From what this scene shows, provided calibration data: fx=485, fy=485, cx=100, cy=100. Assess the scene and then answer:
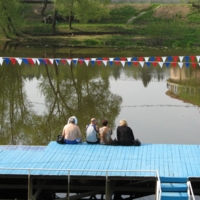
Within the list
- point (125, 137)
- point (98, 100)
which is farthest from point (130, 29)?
point (125, 137)

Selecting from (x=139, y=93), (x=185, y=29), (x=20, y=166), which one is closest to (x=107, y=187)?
(x=20, y=166)

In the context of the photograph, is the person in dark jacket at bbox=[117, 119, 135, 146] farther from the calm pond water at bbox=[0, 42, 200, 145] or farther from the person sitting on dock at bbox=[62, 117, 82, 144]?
the calm pond water at bbox=[0, 42, 200, 145]

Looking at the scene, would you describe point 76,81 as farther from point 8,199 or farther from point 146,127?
point 8,199

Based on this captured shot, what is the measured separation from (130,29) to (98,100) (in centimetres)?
3905

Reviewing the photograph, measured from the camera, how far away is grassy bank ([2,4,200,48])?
57250mm

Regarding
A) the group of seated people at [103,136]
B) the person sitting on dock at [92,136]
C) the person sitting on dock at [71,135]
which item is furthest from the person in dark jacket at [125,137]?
the person sitting on dock at [71,135]

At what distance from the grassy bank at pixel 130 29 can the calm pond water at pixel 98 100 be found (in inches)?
774

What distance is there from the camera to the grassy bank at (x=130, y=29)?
5725 centimetres

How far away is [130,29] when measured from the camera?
203ft

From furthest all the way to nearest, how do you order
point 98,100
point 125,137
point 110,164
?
point 98,100
point 125,137
point 110,164

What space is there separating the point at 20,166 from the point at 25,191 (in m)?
1.14

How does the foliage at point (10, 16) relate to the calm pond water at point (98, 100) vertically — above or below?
above

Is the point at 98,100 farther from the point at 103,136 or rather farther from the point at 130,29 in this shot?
the point at 130,29

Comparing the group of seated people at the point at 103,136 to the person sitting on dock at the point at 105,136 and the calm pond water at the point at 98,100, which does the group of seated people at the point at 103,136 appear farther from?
the calm pond water at the point at 98,100
